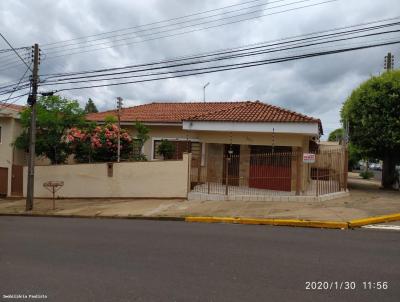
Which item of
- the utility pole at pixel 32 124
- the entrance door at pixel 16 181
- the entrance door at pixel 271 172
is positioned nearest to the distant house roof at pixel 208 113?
the entrance door at pixel 271 172

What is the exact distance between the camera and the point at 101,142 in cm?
2117

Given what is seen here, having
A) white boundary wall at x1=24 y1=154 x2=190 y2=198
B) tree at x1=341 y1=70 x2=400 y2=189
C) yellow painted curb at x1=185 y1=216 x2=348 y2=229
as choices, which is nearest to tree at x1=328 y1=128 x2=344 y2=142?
tree at x1=341 y1=70 x2=400 y2=189

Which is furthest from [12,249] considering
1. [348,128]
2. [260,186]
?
[348,128]

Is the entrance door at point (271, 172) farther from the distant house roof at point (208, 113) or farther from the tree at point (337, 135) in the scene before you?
the tree at point (337, 135)

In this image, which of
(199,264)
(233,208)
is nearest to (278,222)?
(233,208)

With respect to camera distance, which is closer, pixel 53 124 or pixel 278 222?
pixel 278 222

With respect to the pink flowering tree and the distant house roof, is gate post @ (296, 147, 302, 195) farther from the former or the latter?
the pink flowering tree

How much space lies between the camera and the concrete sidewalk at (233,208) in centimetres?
1309

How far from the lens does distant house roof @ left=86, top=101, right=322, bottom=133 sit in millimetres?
18781

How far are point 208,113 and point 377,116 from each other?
7.54 metres

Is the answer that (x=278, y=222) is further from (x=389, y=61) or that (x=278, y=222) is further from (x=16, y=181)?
(x=389, y=61)

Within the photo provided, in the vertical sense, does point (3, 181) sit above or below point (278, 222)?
above

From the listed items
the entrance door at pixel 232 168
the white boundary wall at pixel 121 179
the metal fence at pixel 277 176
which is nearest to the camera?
the metal fence at pixel 277 176

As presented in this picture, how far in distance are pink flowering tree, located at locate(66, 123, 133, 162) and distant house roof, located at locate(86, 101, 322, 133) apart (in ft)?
5.51
